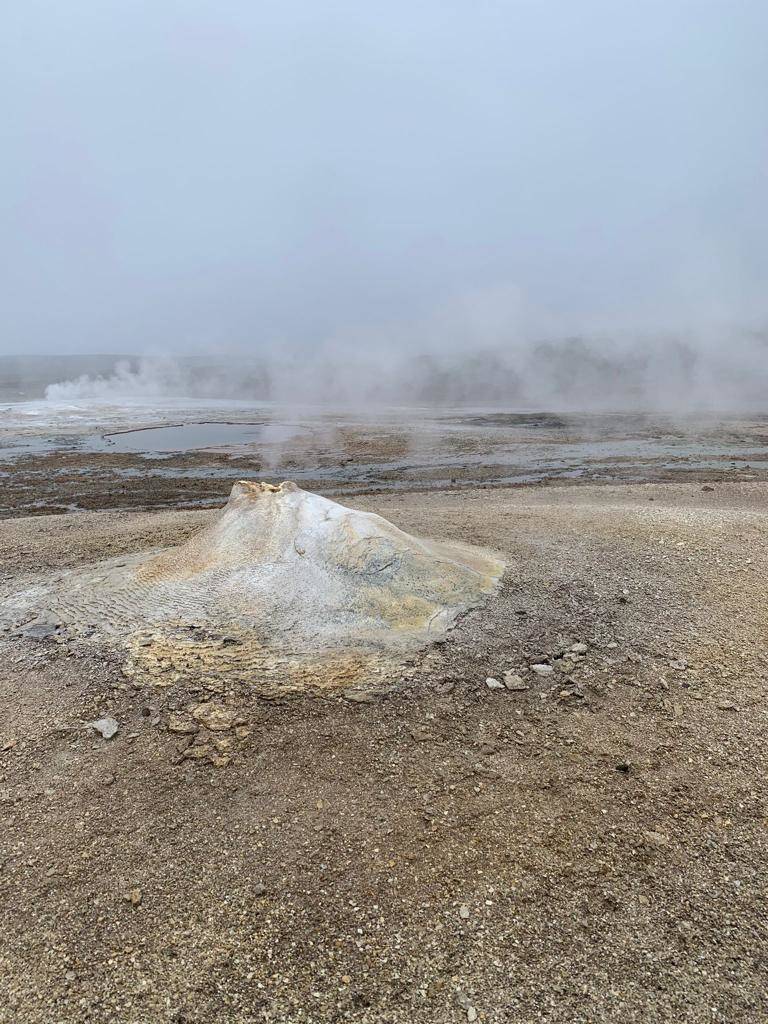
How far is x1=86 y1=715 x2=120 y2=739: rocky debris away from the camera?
12.8ft

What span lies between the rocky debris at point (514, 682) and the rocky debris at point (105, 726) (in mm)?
2869

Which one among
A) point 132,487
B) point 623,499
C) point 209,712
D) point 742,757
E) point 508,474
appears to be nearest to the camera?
point 742,757

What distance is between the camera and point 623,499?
38.7 feet

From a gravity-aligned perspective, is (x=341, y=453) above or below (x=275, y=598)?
above

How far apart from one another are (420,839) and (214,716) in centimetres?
173

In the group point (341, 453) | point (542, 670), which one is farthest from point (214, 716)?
point (341, 453)

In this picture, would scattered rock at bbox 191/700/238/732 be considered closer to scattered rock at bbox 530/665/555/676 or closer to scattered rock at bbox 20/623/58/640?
scattered rock at bbox 20/623/58/640

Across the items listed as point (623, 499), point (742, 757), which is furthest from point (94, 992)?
point (623, 499)

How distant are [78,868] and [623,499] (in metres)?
11.3

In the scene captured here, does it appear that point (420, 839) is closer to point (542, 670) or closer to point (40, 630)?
point (542, 670)

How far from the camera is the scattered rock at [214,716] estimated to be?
3.92 m

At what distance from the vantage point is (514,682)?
4383 millimetres

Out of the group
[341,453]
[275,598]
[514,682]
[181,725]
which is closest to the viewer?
[181,725]

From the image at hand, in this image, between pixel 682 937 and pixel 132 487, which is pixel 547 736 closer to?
pixel 682 937
